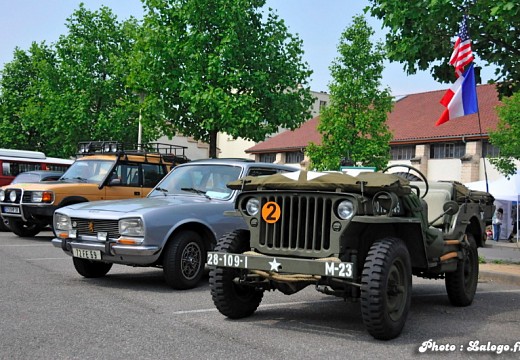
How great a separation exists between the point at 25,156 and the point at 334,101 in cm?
1590

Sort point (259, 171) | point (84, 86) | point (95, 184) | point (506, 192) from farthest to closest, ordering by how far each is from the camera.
Answer: point (84, 86), point (506, 192), point (95, 184), point (259, 171)

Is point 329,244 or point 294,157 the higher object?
point 294,157

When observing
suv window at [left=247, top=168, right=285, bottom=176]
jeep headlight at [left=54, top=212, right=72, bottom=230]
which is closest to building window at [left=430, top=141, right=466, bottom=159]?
suv window at [left=247, top=168, right=285, bottom=176]

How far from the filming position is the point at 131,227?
7.94m

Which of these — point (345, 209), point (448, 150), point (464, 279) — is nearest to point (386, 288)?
point (345, 209)

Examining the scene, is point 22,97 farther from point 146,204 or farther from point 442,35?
point 146,204

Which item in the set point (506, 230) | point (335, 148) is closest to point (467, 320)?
point (506, 230)

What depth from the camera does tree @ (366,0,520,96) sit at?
→ 38.5ft

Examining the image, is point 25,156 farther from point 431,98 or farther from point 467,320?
point 431,98

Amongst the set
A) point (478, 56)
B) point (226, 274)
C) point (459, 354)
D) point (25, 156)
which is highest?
point (478, 56)

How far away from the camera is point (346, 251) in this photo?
580cm

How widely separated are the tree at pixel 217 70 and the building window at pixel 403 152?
70.8ft

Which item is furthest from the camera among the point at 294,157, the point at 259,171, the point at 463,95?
the point at 294,157

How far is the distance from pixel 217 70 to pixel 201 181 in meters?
13.0
